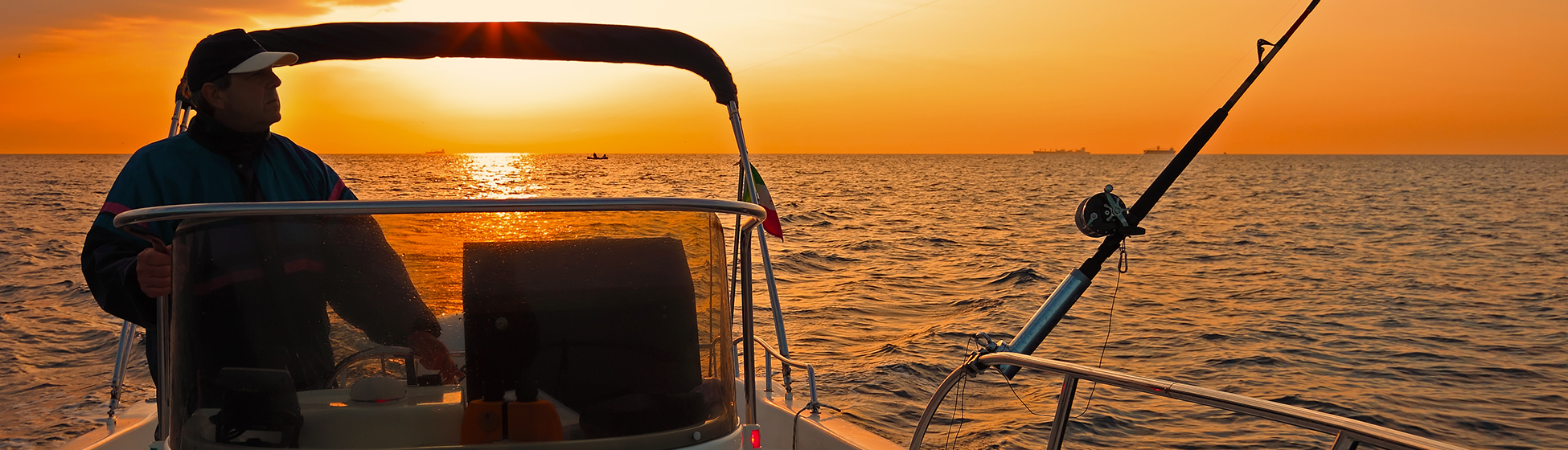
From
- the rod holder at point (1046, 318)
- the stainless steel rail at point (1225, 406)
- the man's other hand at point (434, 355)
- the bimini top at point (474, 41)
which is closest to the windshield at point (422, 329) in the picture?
the man's other hand at point (434, 355)

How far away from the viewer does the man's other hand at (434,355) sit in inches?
78.5

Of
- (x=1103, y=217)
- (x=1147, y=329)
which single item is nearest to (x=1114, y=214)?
(x=1103, y=217)

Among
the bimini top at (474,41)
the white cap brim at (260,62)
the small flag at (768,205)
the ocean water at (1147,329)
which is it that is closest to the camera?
the white cap brim at (260,62)

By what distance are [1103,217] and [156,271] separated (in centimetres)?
284

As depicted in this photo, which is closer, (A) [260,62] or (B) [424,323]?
(B) [424,323]

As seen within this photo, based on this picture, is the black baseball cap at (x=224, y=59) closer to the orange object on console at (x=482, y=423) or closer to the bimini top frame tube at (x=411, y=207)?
the bimini top frame tube at (x=411, y=207)

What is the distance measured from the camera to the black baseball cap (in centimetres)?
276

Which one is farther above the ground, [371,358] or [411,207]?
[411,207]

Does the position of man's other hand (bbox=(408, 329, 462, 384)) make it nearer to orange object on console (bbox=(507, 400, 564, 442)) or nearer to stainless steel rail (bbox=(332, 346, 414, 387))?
stainless steel rail (bbox=(332, 346, 414, 387))

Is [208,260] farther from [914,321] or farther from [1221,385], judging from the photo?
[914,321]

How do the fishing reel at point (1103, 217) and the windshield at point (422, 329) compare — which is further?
the fishing reel at point (1103, 217)

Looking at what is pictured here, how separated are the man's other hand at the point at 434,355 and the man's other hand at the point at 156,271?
1.59 feet

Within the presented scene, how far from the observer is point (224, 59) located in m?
2.78

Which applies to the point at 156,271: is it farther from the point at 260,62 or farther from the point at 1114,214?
the point at 1114,214
